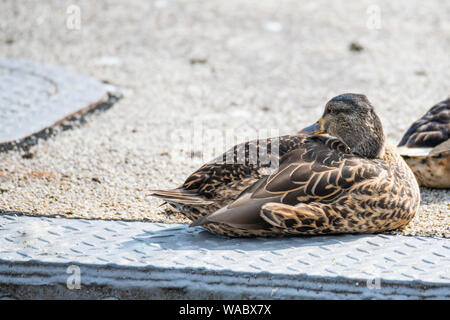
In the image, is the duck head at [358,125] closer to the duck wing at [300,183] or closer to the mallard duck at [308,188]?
the mallard duck at [308,188]

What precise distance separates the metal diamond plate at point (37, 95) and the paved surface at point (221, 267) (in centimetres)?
196

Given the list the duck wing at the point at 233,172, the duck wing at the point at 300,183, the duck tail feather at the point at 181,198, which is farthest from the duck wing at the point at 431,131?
the duck tail feather at the point at 181,198

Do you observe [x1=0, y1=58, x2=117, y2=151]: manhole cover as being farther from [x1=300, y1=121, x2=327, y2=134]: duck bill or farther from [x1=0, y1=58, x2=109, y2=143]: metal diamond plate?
[x1=300, y1=121, x2=327, y2=134]: duck bill

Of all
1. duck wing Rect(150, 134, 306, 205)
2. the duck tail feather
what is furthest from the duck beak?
the duck tail feather

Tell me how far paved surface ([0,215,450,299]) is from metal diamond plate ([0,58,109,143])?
1.96 metres

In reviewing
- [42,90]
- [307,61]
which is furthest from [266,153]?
[307,61]

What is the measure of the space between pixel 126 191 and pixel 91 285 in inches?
49.7

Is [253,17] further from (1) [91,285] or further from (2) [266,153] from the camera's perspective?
(1) [91,285]

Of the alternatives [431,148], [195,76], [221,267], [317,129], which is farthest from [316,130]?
[195,76]

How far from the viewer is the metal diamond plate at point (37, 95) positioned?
5.21 meters

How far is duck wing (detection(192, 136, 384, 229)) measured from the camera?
3.20 metres

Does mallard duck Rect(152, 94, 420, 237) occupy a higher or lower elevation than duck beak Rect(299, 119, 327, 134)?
lower

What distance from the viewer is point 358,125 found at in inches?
143

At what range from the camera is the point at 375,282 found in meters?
2.92
